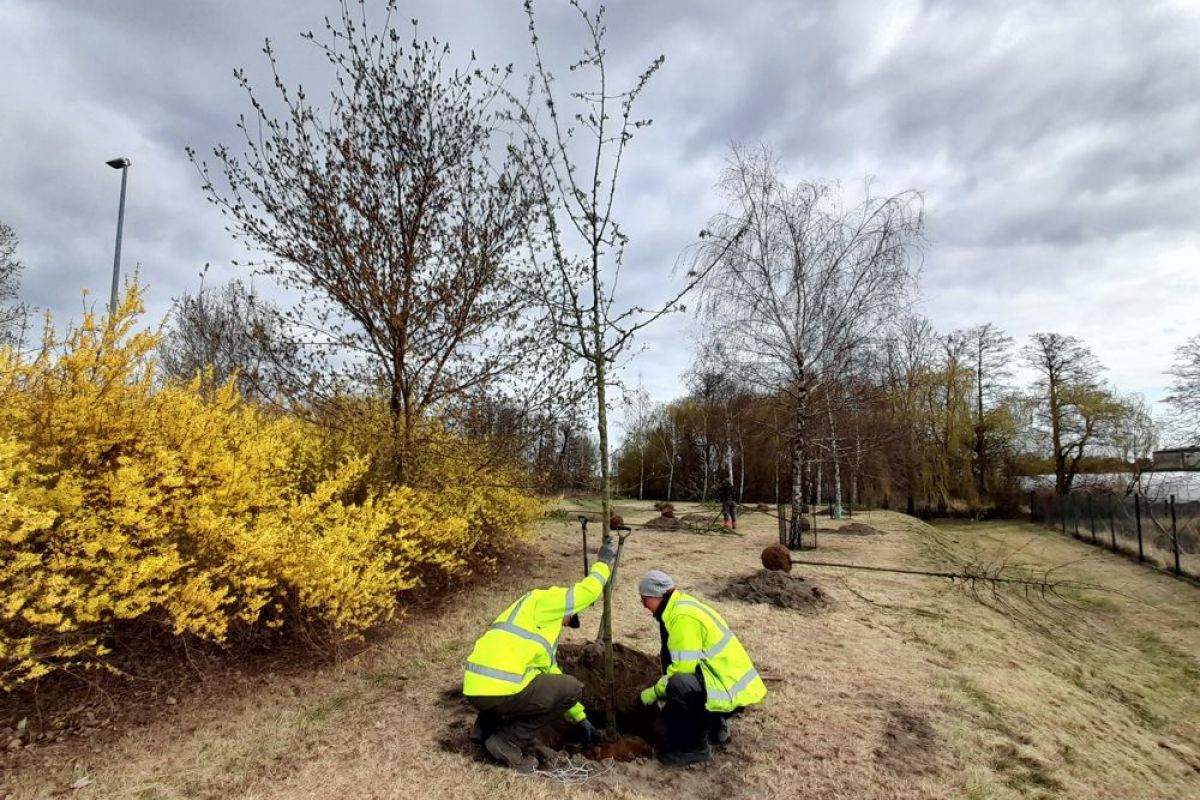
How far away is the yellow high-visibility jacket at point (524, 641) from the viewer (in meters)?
3.52

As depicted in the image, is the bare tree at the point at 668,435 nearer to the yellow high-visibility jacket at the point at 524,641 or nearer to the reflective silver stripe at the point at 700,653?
the reflective silver stripe at the point at 700,653

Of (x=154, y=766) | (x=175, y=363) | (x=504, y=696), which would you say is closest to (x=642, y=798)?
(x=504, y=696)

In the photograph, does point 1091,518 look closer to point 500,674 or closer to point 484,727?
point 484,727

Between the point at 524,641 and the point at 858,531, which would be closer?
the point at 524,641

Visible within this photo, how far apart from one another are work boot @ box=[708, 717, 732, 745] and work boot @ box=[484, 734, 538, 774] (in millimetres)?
1170

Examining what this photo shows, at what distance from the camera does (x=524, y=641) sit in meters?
3.61

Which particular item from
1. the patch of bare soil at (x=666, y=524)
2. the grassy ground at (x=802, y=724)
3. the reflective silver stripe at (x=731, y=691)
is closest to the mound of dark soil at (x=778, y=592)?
the grassy ground at (x=802, y=724)

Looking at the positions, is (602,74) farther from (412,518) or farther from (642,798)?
(642,798)

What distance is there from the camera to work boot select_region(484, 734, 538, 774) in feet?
11.5

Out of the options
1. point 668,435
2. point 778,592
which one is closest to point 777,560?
point 778,592

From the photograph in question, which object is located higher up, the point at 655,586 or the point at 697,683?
the point at 655,586

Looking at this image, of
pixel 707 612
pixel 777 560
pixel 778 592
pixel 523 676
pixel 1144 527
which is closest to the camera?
pixel 523 676

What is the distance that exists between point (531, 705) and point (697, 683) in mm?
1020

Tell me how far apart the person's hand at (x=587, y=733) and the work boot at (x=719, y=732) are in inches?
31.4
